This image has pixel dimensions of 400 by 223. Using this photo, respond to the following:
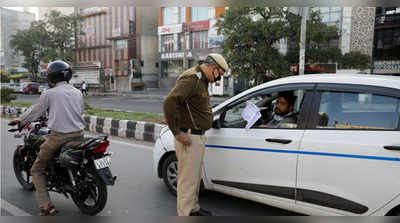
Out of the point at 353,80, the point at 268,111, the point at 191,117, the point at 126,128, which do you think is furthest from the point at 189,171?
the point at 126,128

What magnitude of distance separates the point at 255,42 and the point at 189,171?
1158 cm

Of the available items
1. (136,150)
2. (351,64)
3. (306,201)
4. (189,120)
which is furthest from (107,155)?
(351,64)

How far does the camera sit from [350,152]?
2.56 m

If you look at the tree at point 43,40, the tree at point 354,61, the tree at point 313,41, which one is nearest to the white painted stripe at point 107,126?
the tree at point 313,41

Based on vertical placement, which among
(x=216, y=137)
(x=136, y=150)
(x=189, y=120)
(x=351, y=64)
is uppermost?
(x=351, y=64)

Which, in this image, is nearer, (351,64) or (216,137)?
(216,137)

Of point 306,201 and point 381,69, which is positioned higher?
point 381,69

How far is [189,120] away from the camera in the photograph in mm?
3035

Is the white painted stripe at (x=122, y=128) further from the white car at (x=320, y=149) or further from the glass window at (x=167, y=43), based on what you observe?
the glass window at (x=167, y=43)

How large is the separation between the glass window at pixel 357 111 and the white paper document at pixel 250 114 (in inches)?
23.6

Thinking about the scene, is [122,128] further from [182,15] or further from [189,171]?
[182,15]

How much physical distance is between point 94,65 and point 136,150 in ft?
82.7

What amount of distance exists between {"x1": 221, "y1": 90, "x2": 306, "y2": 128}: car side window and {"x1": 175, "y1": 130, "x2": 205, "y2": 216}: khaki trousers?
1.55ft

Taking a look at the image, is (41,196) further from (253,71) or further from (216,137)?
(253,71)
